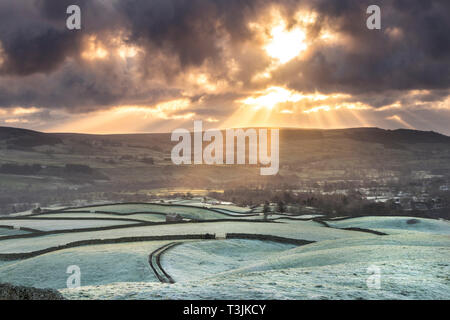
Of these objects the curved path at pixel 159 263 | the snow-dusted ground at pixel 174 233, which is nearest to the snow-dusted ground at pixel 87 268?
the curved path at pixel 159 263

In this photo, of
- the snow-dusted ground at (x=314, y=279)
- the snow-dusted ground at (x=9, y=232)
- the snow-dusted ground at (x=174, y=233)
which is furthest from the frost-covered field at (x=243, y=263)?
the snow-dusted ground at (x=9, y=232)

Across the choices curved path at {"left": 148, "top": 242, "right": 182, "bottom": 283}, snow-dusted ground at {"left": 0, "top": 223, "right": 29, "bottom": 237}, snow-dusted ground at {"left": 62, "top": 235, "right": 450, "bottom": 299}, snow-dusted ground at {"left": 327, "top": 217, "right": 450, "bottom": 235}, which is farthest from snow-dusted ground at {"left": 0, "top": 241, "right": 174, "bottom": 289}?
snow-dusted ground at {"left": 327, "top": 217, "right": 450, "bottom": 235}

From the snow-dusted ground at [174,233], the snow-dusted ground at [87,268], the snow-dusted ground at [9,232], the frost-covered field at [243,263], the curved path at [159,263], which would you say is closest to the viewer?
the frost-covered field at [243,263]

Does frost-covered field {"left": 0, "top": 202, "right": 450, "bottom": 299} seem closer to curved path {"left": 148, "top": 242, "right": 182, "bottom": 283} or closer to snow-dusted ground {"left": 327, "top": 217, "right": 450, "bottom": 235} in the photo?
snow-dusted ground {"left": 327, "top": 217, "right": 450, "bottom": 235}

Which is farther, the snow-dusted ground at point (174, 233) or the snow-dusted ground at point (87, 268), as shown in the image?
the snow-dusted ground at point (174, 233)

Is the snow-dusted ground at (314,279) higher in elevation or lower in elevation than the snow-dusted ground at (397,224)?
higher

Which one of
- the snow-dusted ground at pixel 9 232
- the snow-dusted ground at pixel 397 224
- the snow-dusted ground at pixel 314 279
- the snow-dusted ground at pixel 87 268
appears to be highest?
the snow-dusted ground at pixel 314 279

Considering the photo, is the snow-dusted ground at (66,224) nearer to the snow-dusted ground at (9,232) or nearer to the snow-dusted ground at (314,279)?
the snow-dusted ground at (9,232)

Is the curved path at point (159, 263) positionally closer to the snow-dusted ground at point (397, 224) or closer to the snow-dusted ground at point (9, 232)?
the snow-dusted ground at point (9, 232)

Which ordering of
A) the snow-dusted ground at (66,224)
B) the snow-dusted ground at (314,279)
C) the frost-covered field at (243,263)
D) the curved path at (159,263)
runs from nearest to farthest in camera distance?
the snow-dusted ground at (314,279)
the frost-covered field at (243,263)
the curved path at (159,263)
the snow-dusted ground at (66,224)
